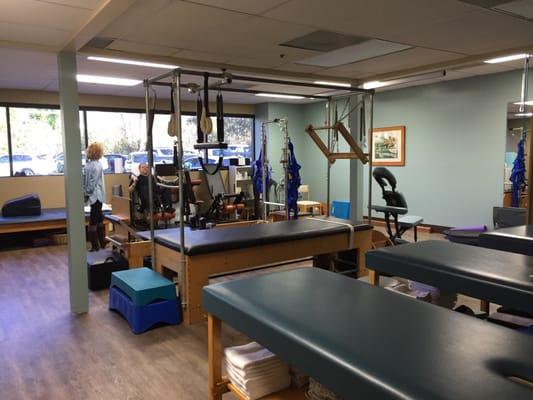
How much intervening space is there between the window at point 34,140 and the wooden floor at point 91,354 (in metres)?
3.86

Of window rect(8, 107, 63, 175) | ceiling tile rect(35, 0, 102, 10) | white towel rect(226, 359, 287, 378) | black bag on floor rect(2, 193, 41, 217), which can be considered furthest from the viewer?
window rect(8, 107, 63, 175)

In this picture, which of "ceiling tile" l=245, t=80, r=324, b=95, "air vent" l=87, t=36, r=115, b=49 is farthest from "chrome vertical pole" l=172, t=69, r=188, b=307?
"ceiling tile" l=245, t=80, r=324, b=95

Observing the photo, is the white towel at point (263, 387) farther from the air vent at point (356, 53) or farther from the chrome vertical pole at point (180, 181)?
the air vent at point (356, 53)

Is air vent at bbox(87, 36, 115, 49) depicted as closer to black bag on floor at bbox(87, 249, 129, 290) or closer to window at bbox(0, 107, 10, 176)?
black bag on floor at bbox(87, 249, 129, 290)

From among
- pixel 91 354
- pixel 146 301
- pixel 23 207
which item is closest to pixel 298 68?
pixel 146 301

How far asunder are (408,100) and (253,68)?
3394 millimetres

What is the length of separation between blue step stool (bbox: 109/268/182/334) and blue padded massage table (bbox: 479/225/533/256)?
243 centimetres

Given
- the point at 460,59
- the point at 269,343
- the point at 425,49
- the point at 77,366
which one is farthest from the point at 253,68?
the point at 269,343

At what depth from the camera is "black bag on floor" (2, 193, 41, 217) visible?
6754mm

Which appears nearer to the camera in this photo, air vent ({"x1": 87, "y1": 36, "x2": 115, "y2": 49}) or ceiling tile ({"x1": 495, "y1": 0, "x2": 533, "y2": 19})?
ceiling tile ({"x1": 495, "y1": 0, "x2": 533, "y2": 19})

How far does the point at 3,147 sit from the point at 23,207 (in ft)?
4.01

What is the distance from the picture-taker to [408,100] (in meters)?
7.57

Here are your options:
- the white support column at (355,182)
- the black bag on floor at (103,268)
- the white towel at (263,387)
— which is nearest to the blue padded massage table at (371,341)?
the white towel at (263,387)

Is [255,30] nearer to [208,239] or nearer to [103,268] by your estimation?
[208,239]
